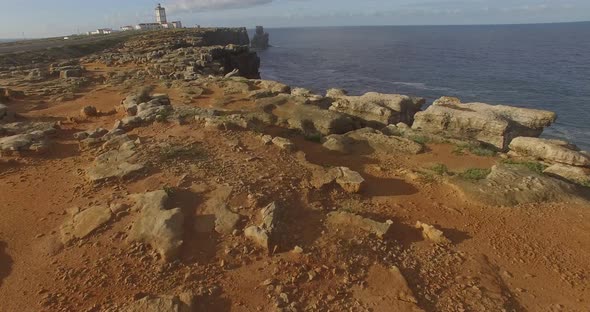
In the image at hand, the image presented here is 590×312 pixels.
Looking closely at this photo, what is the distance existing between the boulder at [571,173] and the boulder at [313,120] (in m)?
9.29

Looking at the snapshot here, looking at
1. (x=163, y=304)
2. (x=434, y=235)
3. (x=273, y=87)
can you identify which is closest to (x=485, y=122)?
(x=434, y=235)

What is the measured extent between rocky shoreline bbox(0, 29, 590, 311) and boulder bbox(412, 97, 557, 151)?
0.26ft

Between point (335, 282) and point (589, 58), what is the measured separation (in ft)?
324

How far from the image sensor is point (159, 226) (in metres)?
9.97

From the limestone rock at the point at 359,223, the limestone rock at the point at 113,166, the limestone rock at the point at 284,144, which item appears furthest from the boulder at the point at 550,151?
the limestone rock at the point at 113,166

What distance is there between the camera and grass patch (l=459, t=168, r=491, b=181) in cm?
1459

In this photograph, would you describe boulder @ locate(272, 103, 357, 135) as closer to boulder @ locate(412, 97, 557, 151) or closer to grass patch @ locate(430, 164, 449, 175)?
boulder @ locate(412, 97, 557, 151)

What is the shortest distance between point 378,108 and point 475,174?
9.36m

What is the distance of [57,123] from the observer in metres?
18.4

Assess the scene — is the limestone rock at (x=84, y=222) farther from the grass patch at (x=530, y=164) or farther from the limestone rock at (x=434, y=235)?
the grass patch at (x=530, y=164)

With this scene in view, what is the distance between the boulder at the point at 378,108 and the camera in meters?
23.3

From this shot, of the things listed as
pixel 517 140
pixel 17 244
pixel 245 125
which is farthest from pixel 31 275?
pixel 517 140

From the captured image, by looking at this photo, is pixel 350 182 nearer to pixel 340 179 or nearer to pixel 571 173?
pixel 340 179

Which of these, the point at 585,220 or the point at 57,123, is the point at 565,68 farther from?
the point at 57,123
